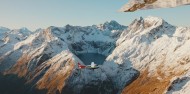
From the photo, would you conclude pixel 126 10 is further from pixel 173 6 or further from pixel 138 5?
pixel 173 6

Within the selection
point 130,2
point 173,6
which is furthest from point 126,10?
point 173,6

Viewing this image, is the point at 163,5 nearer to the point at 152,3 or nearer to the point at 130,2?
the point at 152,3

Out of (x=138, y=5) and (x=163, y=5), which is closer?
(x=163, y=5)

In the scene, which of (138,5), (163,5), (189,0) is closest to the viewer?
(189,0)

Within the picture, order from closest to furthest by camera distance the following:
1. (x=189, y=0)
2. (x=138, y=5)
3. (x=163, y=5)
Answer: (x=189, y=0) < (x=163, y=5) < (x=138, y=5)

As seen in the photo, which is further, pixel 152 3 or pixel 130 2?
pixel 130 2

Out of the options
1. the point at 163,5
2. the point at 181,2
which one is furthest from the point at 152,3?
the point at 181,2
